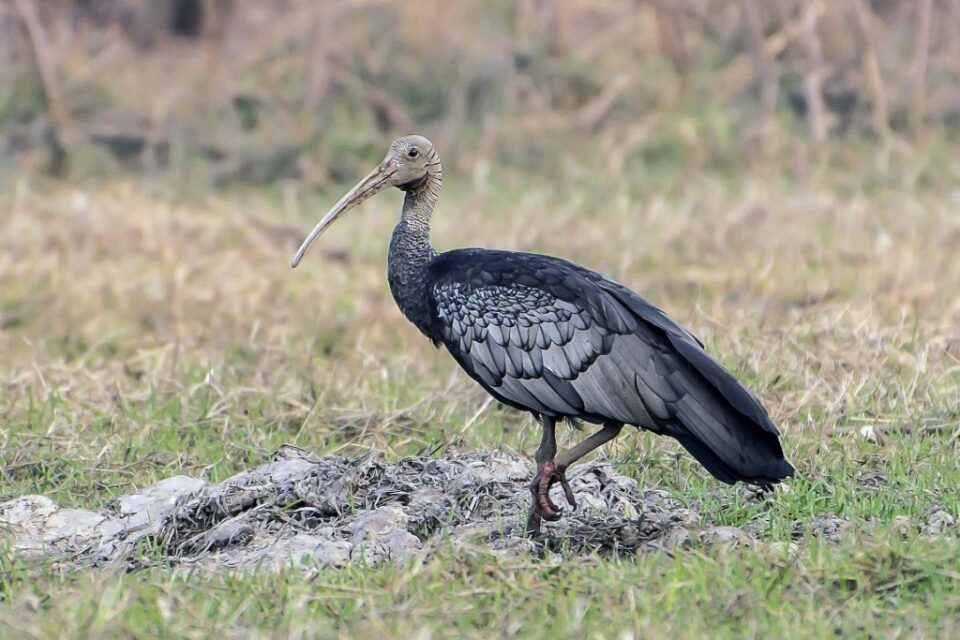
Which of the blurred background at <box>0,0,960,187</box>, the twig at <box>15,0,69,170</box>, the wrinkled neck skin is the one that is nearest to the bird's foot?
the wrinkled neck skin

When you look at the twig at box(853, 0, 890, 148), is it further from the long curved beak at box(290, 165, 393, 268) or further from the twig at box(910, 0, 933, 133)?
the long curved beak at box(290, 165, 393, 268)

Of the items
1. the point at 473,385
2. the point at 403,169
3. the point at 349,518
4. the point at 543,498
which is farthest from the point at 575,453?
the point at 473,385

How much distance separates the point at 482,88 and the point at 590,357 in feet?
30.3

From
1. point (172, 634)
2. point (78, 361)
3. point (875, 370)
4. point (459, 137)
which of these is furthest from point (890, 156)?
point (172, 634)

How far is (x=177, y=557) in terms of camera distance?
5.06m

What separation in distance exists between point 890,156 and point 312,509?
8.70 metres

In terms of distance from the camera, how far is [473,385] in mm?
7363

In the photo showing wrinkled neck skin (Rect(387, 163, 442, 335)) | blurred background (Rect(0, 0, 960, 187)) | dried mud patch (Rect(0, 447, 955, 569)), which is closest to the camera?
dried mud patch (Rect(0, 447, 955, 569))

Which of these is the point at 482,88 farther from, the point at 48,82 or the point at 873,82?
the point at 48,82

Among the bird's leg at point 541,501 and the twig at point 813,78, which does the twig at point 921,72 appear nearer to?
the twig at point 813,78

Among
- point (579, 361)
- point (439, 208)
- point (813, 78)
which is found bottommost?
point (439, 208)

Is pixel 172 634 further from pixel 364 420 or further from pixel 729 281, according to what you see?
pixel 729 281

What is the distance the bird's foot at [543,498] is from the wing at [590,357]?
20 cm

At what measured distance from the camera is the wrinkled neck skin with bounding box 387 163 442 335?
18.8 ft
